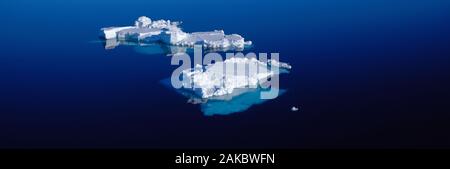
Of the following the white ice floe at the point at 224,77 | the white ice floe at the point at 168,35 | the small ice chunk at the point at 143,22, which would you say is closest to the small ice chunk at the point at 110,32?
the white ice floe at the point at 168,35

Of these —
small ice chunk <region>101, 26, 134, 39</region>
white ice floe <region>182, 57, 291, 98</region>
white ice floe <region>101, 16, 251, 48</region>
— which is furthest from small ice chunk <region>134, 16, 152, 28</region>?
white ice floe <region>182, 57, 291, 98</region>

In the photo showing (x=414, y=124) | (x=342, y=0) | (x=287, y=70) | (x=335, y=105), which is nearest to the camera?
(x=414, y=124)

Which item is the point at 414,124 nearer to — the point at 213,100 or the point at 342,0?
the point at 213,100

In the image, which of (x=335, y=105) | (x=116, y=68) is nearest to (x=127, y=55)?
(x=116, y=68)

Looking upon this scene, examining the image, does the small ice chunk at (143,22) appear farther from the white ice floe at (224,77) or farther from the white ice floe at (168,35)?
the white ice floe at (224,77)

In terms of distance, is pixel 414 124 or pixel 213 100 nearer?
pixel 414 124
